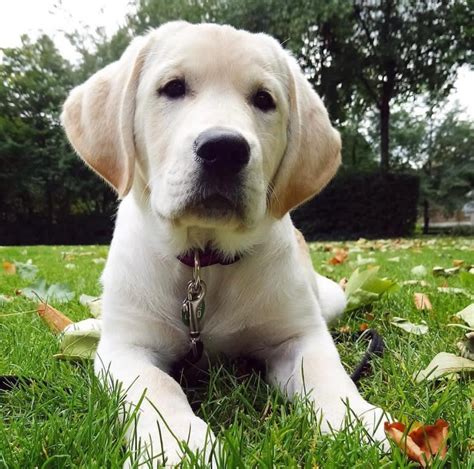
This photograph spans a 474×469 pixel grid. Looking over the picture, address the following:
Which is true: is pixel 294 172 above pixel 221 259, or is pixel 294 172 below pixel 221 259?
above

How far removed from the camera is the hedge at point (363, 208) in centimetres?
1720

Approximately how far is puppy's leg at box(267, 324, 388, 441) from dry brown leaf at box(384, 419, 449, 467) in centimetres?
7

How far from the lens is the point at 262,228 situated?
2.16 metres

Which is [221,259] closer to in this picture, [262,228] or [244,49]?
[262,228]

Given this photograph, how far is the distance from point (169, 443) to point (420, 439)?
22.9 inches

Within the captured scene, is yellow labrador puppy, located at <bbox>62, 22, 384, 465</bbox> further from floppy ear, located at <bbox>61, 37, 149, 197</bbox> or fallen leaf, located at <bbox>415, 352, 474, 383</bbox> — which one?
fallen leaf, located at <bbox>415, 352, 474, 383</bbox>

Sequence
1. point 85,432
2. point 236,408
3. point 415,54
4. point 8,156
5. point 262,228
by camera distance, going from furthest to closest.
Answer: point 8,156
point 415,54
point 262,228
point 236,408
point 85,432

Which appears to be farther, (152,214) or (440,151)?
(440,151)

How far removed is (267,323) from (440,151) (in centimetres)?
3105

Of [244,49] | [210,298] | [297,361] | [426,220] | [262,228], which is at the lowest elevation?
[426,220]

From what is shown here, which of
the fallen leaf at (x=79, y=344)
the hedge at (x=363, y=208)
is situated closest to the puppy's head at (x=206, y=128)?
the fallen leaf at (x=79, y=344)

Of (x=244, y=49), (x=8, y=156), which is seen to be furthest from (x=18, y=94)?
(x=244, y=49)

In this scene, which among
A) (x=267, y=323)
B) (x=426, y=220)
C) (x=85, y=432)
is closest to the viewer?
(x=85, y=432)

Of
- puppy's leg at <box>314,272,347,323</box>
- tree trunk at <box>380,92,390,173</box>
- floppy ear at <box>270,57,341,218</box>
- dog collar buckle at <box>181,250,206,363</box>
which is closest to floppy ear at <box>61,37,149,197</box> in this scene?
dog collar buckle at <box>181,250,206,363</box>
